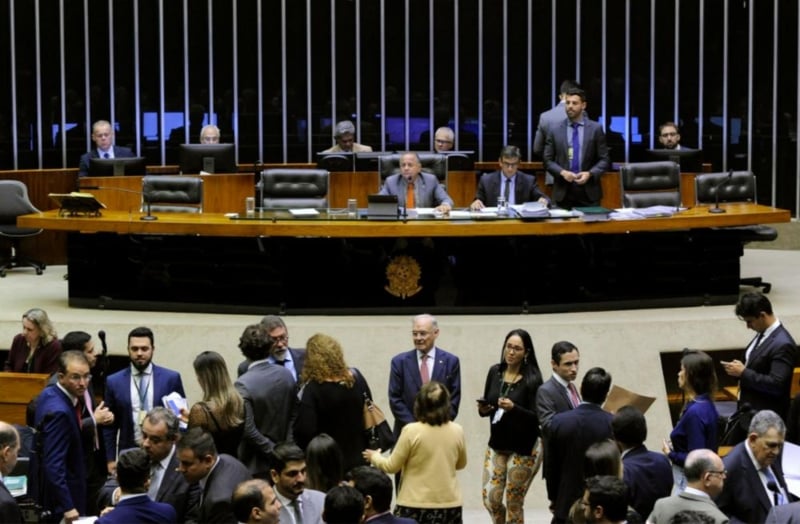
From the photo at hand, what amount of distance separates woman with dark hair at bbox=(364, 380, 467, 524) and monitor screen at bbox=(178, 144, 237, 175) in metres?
6.47

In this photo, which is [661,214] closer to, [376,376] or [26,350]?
[376,376]

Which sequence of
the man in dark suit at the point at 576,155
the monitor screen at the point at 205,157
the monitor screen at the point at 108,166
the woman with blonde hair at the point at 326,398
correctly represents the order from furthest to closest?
the monitor screen at the point at 205,157 → the monitor screen at the point at 108,166 → the man in dark suit at the point at 576,155 → the woman with blonde hair at the point at 326,398

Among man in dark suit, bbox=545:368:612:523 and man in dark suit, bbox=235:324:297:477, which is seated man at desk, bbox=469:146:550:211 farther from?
man in dark suit, bbox=545:368:612:523

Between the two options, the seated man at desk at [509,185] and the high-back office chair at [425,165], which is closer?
the seated man at desk at [509,185]

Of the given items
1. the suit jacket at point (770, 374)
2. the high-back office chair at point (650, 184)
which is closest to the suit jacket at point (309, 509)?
the suit jacket at point (770, 374)

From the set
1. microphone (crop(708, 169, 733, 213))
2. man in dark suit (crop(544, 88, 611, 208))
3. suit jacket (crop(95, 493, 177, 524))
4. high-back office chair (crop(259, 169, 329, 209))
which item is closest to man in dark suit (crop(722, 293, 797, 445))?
microphone (crop(708, 169, 733, 213))

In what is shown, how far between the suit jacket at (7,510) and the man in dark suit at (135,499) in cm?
36

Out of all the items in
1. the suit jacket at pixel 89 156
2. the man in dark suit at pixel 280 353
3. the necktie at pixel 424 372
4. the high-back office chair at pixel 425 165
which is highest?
the suit jacket at pixel 89 156

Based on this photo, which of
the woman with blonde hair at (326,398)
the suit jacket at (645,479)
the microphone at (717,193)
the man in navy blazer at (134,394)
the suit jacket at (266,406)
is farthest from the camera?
the microphone at (717,193)

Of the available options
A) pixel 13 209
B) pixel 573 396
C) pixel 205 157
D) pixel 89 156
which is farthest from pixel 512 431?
pixel 89 156

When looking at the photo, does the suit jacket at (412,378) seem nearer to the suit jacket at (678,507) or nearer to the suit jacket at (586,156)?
the suit jacket at (678,507)

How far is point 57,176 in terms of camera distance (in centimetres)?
1369

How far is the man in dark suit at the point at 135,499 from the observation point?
560 cm

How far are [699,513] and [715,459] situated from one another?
0.73 metres
